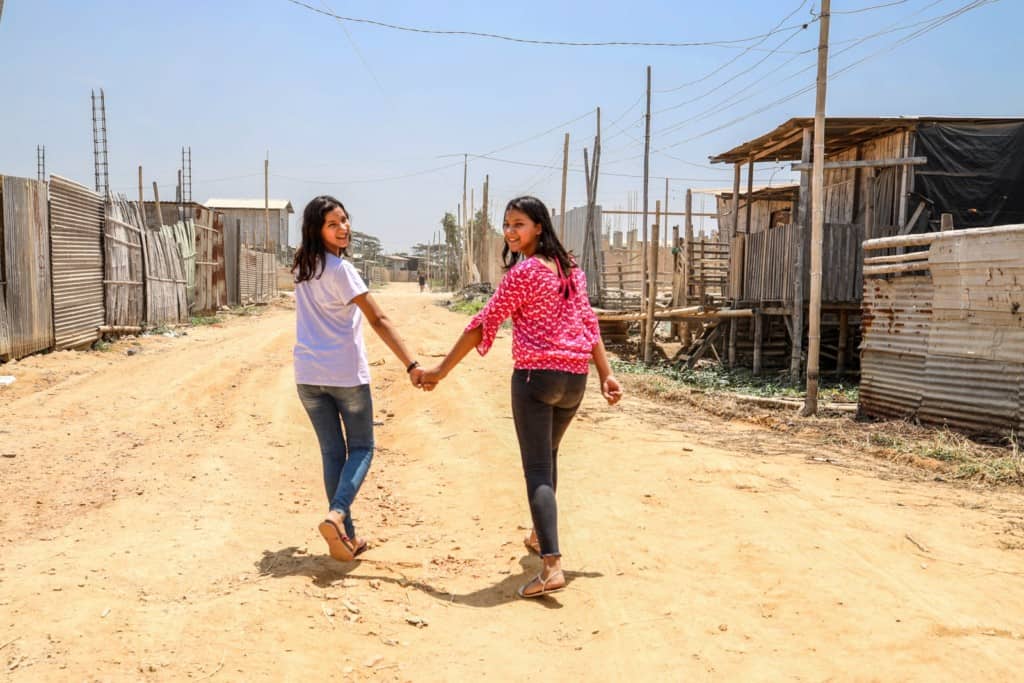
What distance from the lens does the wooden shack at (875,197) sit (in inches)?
518

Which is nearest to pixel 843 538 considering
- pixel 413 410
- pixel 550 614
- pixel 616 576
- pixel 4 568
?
pixel 616 576

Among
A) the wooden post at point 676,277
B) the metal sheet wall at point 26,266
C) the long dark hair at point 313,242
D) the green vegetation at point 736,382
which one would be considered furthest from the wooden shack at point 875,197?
the metal sheet wall at point 26,266

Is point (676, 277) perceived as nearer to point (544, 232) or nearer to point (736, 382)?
point (736, 382)

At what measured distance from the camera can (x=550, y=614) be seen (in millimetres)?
3568

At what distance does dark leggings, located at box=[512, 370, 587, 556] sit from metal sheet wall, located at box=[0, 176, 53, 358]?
964 centimetres

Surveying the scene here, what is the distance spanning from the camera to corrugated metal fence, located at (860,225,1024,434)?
753 cm

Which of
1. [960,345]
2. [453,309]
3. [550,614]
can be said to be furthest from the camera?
[453,309]

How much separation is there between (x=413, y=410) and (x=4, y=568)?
5314 millimetres

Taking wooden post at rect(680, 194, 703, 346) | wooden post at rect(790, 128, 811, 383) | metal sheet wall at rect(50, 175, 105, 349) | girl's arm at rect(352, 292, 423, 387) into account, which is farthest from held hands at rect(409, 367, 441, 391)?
wooden post at rect(680, 194, 703, 346)

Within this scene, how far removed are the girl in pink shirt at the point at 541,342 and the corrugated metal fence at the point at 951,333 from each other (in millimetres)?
5767

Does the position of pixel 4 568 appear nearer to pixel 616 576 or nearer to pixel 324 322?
pixel 324 322

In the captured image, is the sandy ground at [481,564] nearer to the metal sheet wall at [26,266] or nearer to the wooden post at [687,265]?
the metal sheet wall at [26,266]

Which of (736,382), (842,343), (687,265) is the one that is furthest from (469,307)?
(842,343)

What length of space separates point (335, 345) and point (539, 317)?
Answer: 1015 mm
